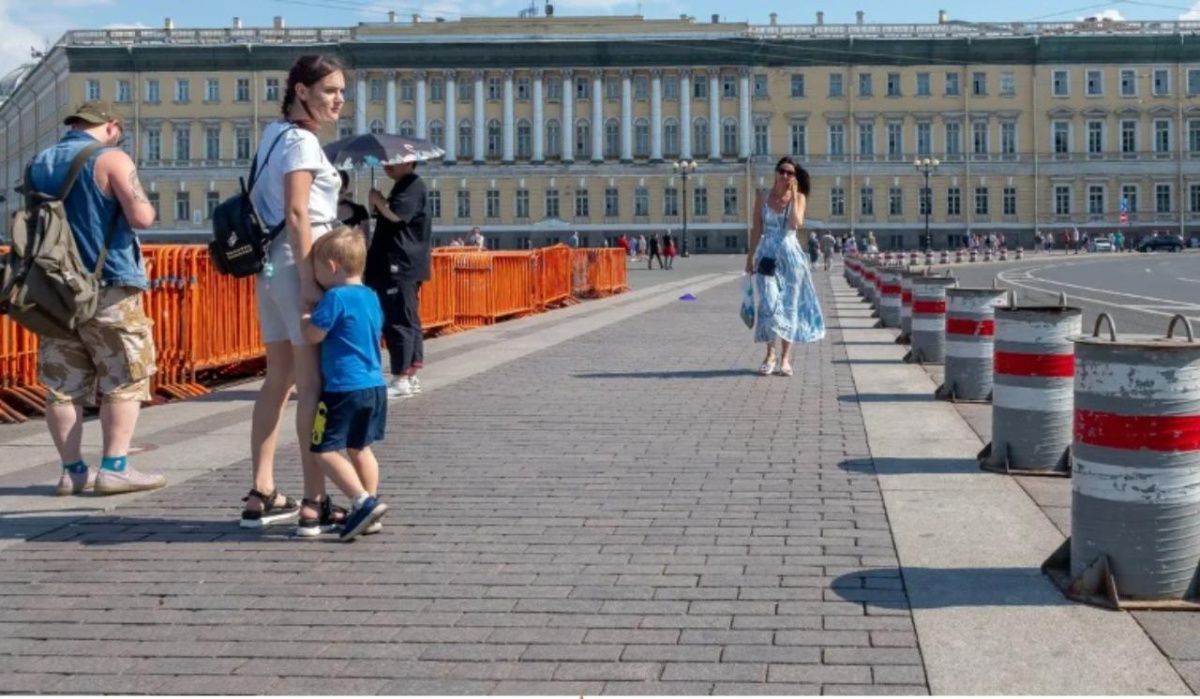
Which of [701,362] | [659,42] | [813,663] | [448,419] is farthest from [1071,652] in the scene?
[659,42]

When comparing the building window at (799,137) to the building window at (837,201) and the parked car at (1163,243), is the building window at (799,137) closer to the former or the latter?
the building window at (837,201)

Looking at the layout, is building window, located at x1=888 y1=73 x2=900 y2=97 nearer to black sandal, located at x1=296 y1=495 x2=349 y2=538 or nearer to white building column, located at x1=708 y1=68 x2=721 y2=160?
white building column, located at x1=708 y1=68 x2=721 y2=160

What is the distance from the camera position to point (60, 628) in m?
5.50

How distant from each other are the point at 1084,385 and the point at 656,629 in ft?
6.12

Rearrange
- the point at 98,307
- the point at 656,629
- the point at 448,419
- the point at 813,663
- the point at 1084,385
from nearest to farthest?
the point at 813,663 < the point at 656,629 < the point at 1084,385 < the point at 98,307 < the point at 448,419

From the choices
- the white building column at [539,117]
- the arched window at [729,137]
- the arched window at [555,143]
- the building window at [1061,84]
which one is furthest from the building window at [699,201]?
the building window at [1061,84]

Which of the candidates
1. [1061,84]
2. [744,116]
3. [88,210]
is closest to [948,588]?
[88,210]

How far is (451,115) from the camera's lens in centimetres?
10462

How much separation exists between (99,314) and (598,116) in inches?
3838

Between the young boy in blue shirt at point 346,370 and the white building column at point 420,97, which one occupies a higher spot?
the white building column at point 420,97

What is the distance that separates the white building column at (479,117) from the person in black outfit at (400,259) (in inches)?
3649

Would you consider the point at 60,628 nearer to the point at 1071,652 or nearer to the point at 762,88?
the point at 1071,652

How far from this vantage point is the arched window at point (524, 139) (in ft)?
345

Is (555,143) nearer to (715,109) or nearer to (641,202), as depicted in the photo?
(641,202)
